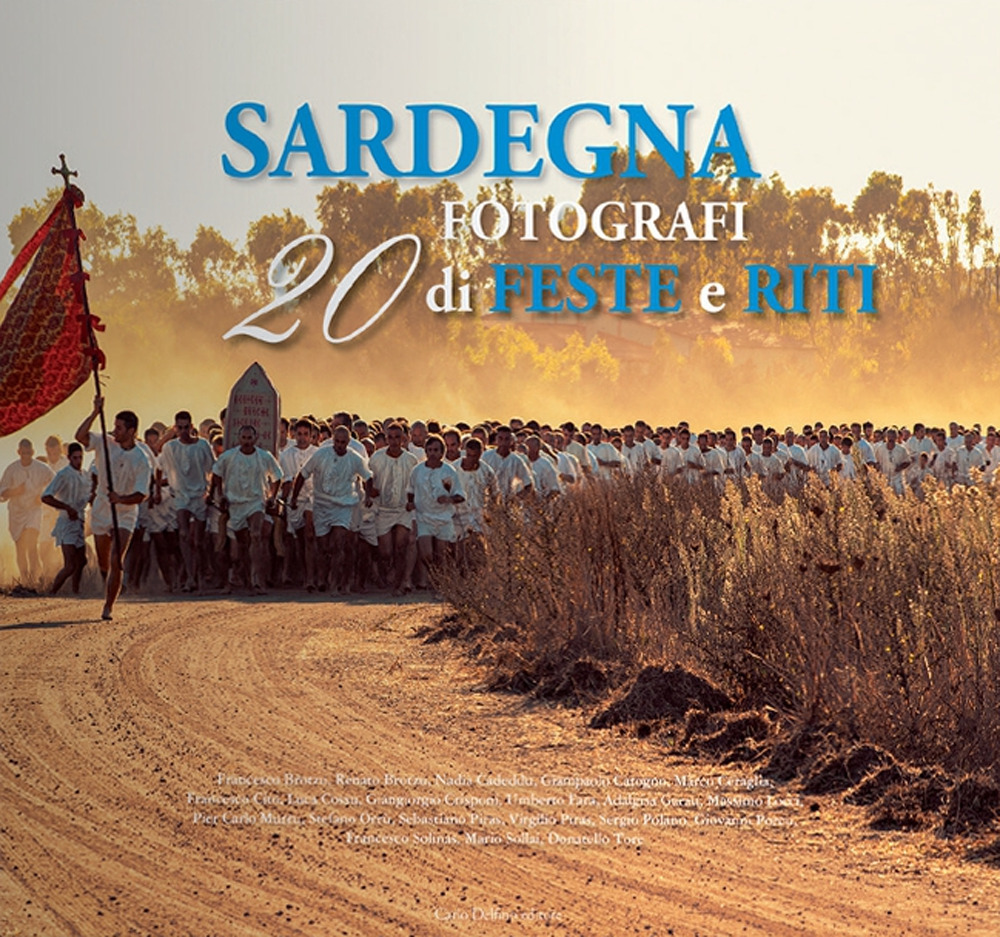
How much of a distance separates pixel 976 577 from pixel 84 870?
169 inches

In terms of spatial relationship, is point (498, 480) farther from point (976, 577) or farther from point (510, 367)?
point (510, 367)

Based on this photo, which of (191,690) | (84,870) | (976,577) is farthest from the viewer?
(191,690)

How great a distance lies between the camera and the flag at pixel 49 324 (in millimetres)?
12461

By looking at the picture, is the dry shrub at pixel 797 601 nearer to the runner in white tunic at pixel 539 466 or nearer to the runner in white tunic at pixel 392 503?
the runner in white tunic at pixel 539 466

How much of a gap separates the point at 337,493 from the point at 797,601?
9.54 metres

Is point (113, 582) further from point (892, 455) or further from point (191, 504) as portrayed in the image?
point (892, 455)

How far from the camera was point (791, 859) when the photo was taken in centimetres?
625

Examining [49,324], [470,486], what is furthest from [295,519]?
[49,324]

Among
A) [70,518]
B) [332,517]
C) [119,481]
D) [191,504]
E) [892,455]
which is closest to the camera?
[119,481]

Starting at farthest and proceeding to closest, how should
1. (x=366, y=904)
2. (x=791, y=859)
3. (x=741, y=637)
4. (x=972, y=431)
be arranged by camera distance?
(x=972, y=431), (x=741, y=637), (x=791, y=859), (x=366, y=904)

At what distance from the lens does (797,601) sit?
8.48 m

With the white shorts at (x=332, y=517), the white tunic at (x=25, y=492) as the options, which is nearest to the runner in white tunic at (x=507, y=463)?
the white shorts at (x=332, y=517)

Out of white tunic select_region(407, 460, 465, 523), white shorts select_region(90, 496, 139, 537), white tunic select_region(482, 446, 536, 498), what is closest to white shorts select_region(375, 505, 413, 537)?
white tunic select_region(407, 460, 465, 523)

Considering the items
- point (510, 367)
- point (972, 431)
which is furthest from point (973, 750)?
point (510, 367)
